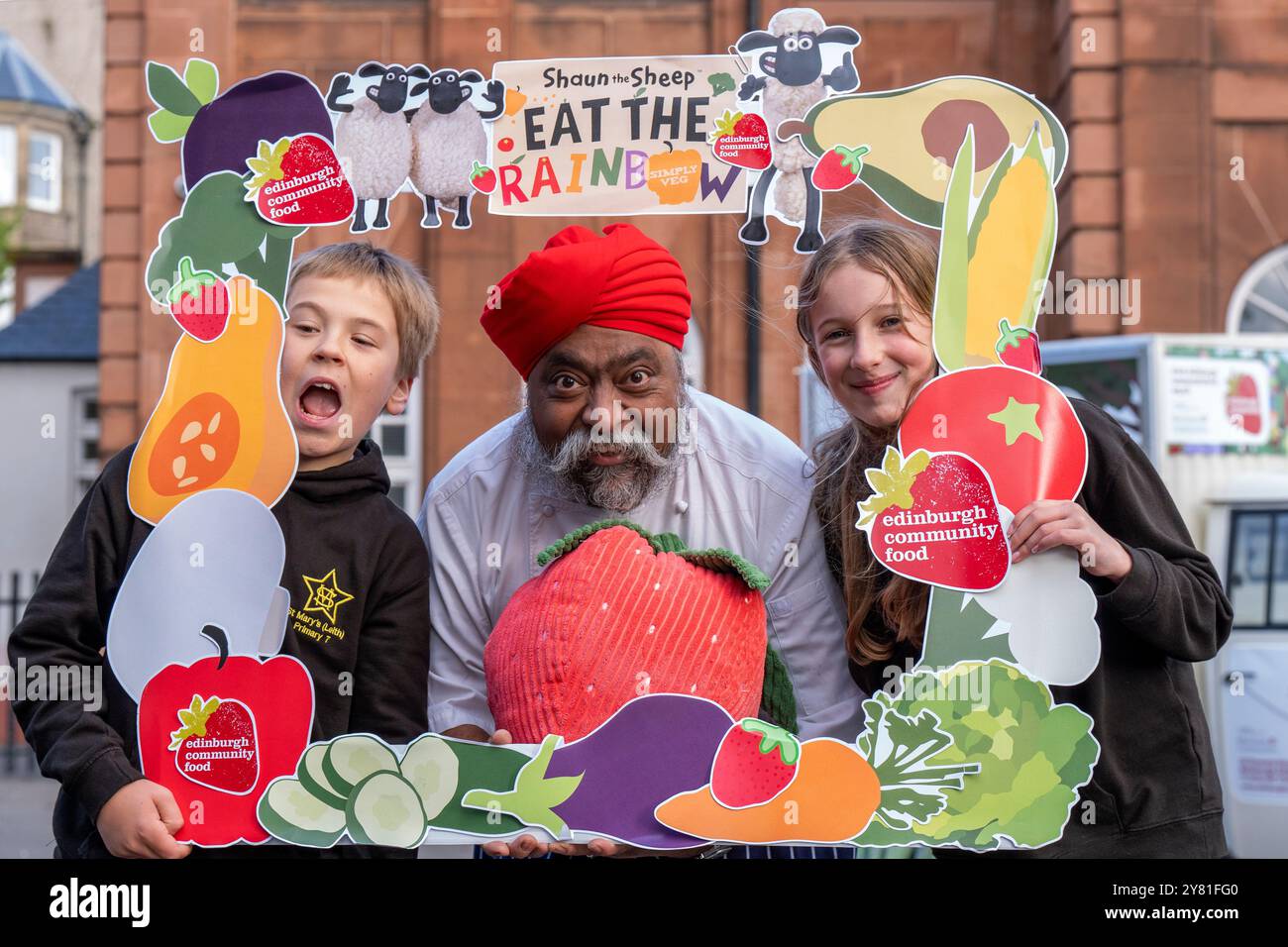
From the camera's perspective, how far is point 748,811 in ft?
8.52

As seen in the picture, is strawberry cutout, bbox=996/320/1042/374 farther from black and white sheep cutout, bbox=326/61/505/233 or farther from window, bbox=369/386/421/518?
window, bbox=369/386/421/518

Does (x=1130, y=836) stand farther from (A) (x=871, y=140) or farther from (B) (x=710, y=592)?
(A) (x=871, y=140)

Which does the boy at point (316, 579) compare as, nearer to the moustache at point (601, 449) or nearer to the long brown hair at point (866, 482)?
the moustache at point (601, 449)

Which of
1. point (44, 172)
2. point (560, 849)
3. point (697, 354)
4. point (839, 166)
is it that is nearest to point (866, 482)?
point (839, 166)

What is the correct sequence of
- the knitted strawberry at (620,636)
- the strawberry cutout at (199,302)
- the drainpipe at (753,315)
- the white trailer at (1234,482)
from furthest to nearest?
the white trailer at (1234,482) → the drainpipe at (753,315) → the strawberry cutout at (199,302) → the knitted strawberry at (620,636)

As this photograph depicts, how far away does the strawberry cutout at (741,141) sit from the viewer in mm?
2736

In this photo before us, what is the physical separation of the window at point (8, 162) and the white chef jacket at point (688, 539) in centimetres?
1906

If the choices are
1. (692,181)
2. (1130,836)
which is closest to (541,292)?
(692,181)

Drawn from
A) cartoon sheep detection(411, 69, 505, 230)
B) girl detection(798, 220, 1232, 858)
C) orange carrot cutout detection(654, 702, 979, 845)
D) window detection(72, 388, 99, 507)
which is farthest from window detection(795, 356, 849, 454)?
window detection(72, 388, 99, 507)

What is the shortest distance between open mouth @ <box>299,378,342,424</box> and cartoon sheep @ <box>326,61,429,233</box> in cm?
38

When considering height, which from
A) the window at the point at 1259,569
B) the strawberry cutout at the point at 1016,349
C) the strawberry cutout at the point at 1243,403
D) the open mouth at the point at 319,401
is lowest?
the window at the point at 1259,569

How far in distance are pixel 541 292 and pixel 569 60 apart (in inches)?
19.1

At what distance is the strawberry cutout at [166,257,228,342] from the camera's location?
2.77 metres

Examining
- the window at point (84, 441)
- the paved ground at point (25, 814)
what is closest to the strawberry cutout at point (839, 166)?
the paved ground at point (25, 814)
